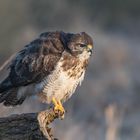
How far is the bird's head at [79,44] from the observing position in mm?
9586

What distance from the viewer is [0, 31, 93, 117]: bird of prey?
9625 millimetres

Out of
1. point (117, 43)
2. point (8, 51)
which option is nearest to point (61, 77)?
point (8, 51)

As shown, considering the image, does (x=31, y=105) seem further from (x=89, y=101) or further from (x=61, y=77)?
(x=89, y=101)

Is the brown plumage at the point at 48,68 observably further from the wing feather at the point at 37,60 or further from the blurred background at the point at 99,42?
the blurred background at the point at 99,42

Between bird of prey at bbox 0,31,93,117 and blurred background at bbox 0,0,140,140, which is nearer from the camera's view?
bird of prey at bbox 0,31,93,117

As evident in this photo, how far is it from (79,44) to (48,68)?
0.37m

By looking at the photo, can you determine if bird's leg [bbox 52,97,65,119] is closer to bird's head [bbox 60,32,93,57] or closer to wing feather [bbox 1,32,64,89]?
wing feather [bbox 1,32,64,89]

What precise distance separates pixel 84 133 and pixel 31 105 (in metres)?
1.27

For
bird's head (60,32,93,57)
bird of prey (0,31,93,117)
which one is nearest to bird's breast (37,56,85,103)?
bird of prey (0,31,93,117)

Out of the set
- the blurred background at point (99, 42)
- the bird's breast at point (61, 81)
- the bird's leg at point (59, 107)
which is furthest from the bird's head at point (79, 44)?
the blurred background at point (99, 42)

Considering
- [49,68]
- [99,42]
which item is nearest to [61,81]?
[49,68]

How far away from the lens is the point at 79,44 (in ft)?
31.9

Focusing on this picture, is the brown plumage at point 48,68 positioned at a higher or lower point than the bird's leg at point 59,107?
higher

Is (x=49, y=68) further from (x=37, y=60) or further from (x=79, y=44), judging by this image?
(x=79, y=44)
